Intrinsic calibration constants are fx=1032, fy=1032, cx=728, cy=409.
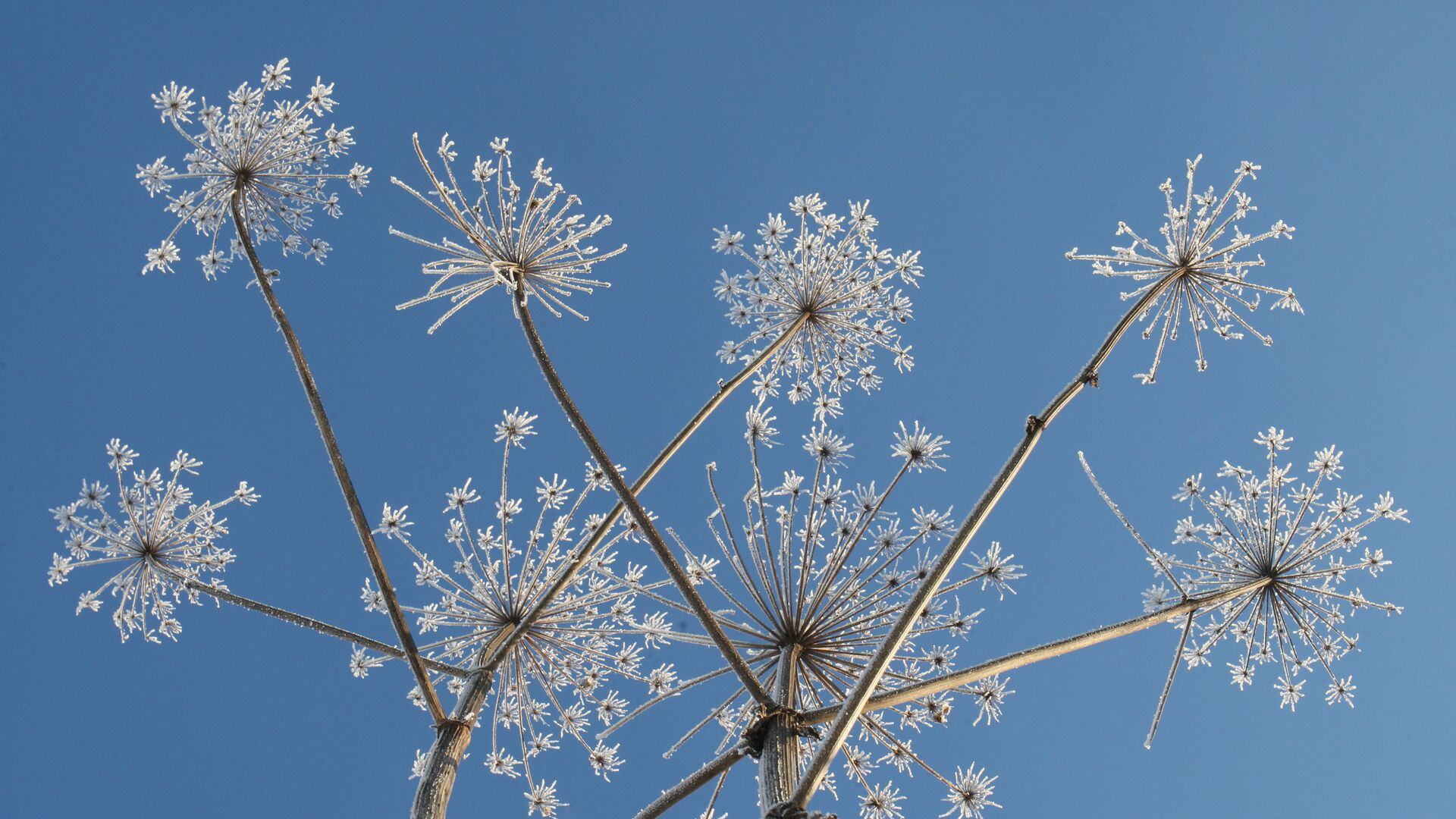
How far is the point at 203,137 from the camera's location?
9.45 metres

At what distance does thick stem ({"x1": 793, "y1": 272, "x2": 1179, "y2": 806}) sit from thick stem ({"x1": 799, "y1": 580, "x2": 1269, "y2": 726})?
741mm

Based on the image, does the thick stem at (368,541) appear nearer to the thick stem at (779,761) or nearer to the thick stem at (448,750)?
the thick stem at (448,750)

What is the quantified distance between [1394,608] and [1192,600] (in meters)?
4.04

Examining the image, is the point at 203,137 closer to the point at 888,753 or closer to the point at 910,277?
the point at 910,277

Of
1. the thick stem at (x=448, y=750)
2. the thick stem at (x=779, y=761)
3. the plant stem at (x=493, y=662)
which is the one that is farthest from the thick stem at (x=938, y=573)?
the thick stem at (x=448, y=750)

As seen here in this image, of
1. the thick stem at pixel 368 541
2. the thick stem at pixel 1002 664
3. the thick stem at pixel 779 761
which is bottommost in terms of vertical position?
the thick stem at pixel 779 761

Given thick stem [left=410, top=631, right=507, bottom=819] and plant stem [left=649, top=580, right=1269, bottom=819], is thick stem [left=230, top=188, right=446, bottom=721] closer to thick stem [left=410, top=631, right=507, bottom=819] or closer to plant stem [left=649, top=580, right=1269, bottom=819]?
thick stem [left=410, top=631, right=507, bottom=819]

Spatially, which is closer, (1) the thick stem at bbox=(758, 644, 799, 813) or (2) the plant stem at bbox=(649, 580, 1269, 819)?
(1) the thick stem at bbox=(758, 644, 799, 813)

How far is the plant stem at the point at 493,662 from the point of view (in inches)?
244

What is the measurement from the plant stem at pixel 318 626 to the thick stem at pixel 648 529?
2097 mm

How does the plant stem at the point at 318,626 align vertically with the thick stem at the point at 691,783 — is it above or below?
above

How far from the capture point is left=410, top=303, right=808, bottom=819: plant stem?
6207 millimetres

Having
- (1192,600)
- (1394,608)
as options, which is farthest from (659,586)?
(1394,608)

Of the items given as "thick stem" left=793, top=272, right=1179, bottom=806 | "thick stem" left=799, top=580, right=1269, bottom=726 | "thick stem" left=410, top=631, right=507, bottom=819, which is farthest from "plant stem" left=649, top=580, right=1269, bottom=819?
"thick stem" left=410, top=631, right=507, bottom=819
